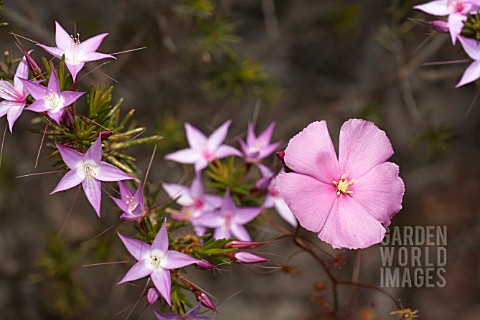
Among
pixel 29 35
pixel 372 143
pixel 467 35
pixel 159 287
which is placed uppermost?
pixel 29 35

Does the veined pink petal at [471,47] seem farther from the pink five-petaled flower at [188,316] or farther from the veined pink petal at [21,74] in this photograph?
the veined pink petal at [21,74]

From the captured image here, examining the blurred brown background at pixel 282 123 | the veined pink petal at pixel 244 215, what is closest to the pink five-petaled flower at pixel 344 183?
the veined pink petal at pixel 244 215

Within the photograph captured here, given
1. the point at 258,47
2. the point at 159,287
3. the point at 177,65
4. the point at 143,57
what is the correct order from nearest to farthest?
the point at 159,287 < the point at 177,65 < the point at 143,57 < the point at 258,47

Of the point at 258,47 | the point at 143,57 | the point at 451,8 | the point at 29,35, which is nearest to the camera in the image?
the point at 451,8

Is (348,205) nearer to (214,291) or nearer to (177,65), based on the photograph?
(177,65)

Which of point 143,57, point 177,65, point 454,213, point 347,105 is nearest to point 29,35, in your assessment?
point 177,65

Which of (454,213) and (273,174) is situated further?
(454,213)

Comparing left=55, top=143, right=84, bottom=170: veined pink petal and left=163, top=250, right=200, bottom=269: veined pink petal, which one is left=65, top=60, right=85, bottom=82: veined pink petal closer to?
left=55, top=143, right=84, bottom=170: veined pink petal
